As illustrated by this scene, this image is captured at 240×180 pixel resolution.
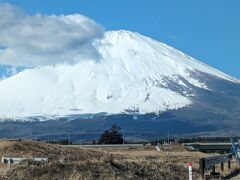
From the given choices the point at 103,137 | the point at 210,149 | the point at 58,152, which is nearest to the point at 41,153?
the point at 58,152

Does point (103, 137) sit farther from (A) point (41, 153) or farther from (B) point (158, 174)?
(B) point (158, 174)

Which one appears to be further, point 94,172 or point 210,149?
point 210,149

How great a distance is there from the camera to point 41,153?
136 ft

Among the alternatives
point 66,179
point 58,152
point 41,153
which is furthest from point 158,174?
point 58,152

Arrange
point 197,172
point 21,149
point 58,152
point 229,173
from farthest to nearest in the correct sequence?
point 58,152
point 21,149
point 229,173
point 197,172

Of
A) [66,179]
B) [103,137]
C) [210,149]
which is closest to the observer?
[66,179]

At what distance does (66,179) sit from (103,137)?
98.2 meters

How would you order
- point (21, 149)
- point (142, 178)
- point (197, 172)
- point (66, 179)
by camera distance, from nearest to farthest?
point (66, 179), point (142, 178), point (197, 172), point (21, 149)

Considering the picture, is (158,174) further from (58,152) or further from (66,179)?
(58,152)

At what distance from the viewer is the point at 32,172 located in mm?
26688

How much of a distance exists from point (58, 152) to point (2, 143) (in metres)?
4.54

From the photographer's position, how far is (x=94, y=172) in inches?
1062

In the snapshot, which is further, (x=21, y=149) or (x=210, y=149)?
(x=210, y=149)

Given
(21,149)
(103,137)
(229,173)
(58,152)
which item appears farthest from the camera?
(103,137)
